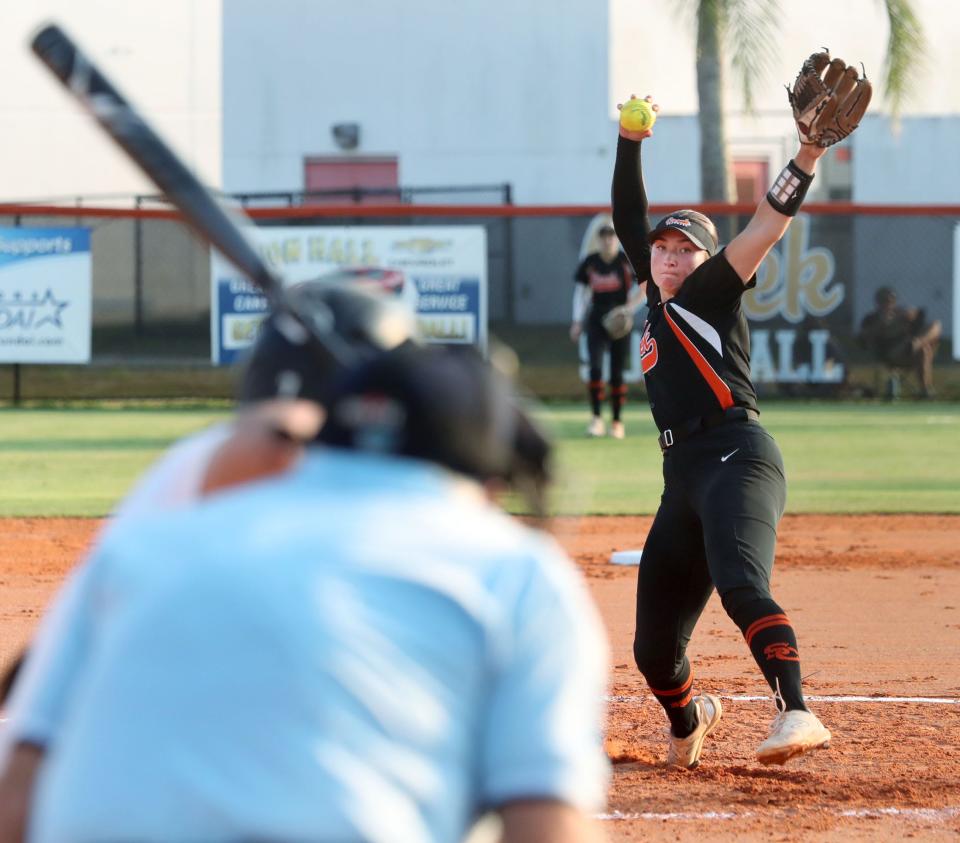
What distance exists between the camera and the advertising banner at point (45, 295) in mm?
19297

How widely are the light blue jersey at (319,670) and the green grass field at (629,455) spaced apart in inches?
347

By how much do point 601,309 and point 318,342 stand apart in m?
13.8

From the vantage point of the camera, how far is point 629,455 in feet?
46.7

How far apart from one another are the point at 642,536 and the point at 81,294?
1113cm

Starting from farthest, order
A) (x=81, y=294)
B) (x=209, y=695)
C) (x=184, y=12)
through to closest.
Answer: (x=184, y=12)
(x=81, y=294)
(x=209, y=695)

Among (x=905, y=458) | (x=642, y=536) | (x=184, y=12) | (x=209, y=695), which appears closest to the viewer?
(x=209, y=695)

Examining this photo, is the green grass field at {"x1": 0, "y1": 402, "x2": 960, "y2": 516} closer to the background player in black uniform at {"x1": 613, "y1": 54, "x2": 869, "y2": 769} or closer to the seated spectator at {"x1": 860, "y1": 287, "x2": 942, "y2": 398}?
the seated spectator at {"x1": 860, "y1": 287, "x2": 942, "y2": 398}

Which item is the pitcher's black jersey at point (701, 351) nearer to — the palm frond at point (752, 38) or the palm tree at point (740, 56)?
the palm tree at point (740, 56)

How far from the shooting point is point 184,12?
30953 millimetres

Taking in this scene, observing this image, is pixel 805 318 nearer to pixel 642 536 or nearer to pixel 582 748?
pixel 642 536

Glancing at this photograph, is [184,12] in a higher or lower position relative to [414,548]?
higher

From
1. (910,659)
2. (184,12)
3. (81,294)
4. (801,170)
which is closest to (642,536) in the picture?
(910,659)

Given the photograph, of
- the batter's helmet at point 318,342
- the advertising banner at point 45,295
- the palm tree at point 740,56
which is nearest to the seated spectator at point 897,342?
the palm tree at point 740,56

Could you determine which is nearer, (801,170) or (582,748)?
(582,748)
